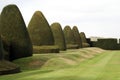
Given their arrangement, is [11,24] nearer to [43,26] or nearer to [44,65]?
[44,65]

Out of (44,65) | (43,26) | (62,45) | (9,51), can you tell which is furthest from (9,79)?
(62,45)

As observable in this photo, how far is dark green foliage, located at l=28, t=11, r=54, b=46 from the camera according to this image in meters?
40.1

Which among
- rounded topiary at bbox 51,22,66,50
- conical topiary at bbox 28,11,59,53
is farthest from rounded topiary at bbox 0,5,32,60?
rounded topiary at bbox 51,22,66,50

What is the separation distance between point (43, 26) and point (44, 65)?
13.3 metres

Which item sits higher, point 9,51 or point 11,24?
point 11,24

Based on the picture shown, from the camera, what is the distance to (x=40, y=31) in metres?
40.2

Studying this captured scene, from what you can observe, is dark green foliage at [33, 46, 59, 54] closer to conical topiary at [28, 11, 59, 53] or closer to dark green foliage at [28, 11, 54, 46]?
conical topiary at [28, 11, 59, 53]

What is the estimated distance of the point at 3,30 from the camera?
30.8m

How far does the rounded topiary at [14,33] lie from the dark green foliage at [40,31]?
867 centimetres

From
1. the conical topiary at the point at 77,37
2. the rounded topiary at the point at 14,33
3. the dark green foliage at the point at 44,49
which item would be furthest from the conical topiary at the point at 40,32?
the conical topiary at the point at 77,37

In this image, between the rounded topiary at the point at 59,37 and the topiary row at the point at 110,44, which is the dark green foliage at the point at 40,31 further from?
the topiary row at the point at 110,44

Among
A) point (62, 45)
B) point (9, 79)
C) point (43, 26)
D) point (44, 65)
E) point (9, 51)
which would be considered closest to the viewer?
point (9, 79)

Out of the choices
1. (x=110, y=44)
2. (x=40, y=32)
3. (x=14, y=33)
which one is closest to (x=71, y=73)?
(x=14, y=33)

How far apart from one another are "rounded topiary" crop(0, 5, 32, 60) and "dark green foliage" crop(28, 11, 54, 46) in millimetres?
8669
